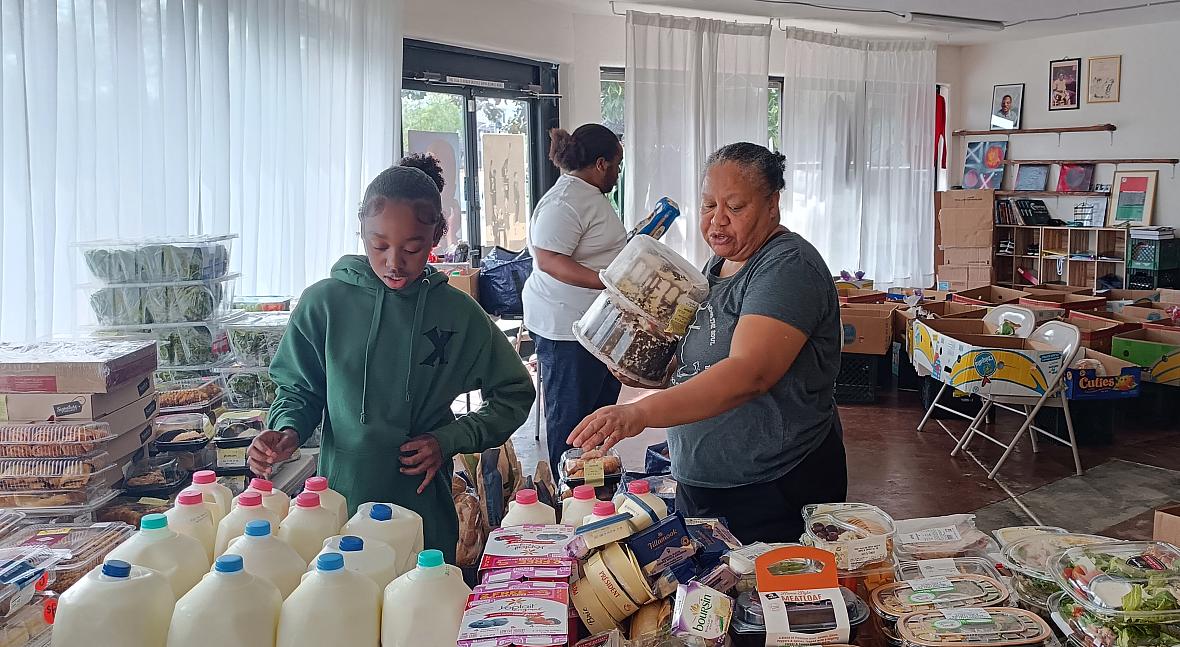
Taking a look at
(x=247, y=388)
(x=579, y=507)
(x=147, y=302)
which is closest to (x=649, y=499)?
(x=579, y=507)

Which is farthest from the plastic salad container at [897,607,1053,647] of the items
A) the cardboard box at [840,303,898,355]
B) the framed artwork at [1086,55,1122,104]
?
the framed artwork at [1086,55,1122,104]

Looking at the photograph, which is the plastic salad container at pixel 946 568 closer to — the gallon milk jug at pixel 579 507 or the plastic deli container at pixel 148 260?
the gallon milk jug at pixel 579 507

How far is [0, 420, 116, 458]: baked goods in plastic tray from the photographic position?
2.13 m

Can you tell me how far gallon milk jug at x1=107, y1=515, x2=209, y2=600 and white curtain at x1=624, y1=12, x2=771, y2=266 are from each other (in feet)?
20.3

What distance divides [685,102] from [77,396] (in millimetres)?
6300

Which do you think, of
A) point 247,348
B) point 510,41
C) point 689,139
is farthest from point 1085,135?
point 247,348

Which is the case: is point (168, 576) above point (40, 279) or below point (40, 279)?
below

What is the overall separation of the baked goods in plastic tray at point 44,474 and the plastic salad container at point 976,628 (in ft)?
5.84

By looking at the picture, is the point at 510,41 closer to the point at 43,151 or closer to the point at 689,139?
the point at 689,139

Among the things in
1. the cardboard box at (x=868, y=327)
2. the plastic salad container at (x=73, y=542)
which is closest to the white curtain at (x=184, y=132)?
the plastic salad container at (x=73, y=542)

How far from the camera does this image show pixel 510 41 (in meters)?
6.70

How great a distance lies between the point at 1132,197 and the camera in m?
8.91

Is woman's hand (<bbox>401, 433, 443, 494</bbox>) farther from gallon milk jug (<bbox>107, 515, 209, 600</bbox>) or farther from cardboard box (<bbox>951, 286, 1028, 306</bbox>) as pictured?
cardboard box (<bbox>951, 286, 1028, 306</bbox>)

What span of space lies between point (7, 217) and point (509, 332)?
12.5 feet
